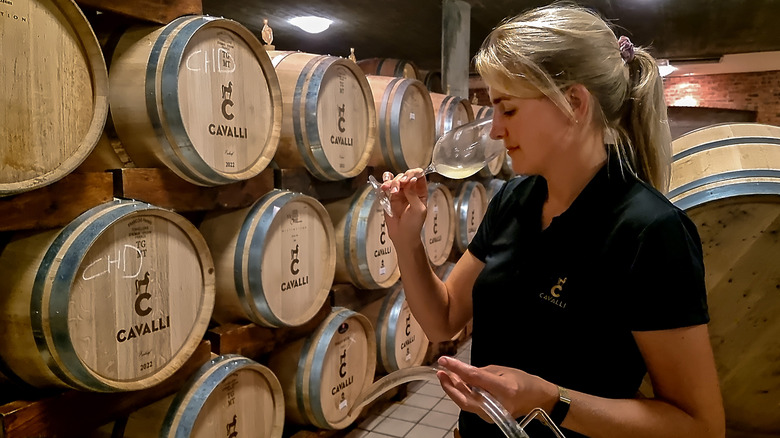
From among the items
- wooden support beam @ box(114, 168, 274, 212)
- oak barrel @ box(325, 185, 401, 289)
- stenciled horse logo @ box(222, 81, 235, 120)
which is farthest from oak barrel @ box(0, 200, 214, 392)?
oak barrel @ box(325, 185, 401, 289)

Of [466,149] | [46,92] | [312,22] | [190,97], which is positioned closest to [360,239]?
[466,149]

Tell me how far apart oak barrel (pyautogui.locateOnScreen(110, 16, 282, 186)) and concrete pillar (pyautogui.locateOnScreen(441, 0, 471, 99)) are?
296 centimetres

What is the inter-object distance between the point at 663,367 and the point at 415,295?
63 cm

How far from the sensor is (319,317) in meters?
2.86

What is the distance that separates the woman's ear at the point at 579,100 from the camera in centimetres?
112

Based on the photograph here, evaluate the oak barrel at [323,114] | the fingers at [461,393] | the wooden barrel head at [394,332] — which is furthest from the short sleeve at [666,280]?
the wooden barrel head at [394,332]

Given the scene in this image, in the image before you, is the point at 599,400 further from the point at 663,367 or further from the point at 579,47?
the point at 579,47

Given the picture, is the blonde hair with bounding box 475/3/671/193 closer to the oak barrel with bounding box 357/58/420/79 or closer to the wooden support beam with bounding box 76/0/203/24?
the wooden support beam with bounding box 76/0/203/24

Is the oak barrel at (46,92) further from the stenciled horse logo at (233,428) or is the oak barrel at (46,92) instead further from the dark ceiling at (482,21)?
the dark ceiling at (482,21)

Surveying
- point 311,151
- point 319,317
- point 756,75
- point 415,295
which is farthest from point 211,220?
point 756,75

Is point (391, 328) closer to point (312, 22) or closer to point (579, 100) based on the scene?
point (579, 100)

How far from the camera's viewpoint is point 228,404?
2.19 meters

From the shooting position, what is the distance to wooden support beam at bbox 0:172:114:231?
4.87 ft

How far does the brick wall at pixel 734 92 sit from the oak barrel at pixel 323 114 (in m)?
11.3
